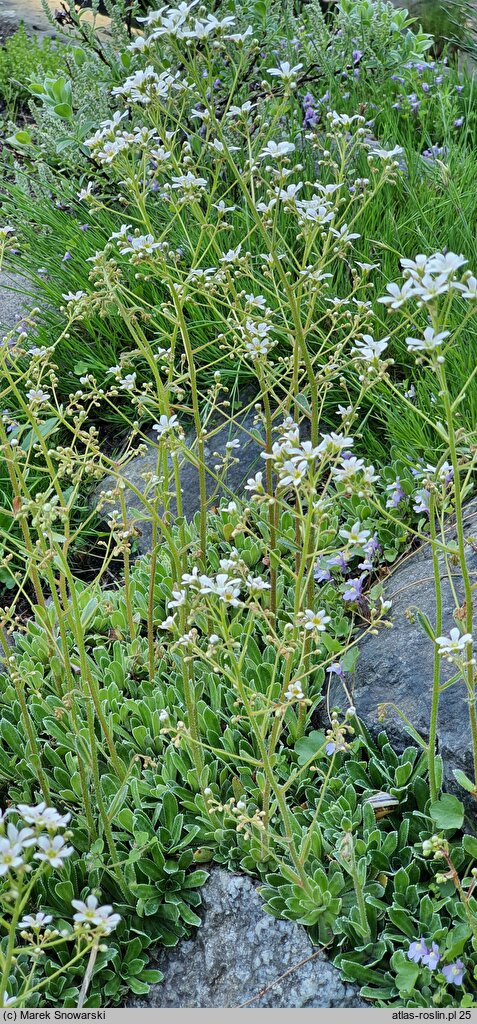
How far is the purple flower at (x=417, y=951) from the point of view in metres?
2.13

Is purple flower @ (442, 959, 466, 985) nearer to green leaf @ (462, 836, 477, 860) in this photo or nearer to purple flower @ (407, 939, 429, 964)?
purple flower @ (407, 939, 429, 964)

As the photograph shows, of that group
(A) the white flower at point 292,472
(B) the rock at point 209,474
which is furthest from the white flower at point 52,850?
(B) the rock at point 209,474

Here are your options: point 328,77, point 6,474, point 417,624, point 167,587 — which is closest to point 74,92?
point 328,77

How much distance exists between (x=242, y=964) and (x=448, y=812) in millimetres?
668

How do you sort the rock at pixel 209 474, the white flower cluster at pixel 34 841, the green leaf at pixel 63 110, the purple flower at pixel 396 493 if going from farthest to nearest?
the green leaf at pixel 63 110 < the rock at pixel 209 474 < the purple flower at pixel 396 493 < the white flower cluster at pixel 34 841

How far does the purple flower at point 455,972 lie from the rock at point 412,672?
18.4 inches

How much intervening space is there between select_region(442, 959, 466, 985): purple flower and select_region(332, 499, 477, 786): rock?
466 mm

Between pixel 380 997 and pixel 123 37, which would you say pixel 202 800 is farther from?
pixel 123 37

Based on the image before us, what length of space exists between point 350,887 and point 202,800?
1.52 ft

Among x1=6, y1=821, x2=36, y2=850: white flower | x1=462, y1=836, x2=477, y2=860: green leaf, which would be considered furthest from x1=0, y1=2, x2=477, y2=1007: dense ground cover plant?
x1=6, y1=821, x2=36, y2=850: white flower

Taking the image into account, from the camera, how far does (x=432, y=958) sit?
2109 mm

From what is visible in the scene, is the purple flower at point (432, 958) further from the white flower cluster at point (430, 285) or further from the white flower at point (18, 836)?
the white flower cluster at point (430, 285)

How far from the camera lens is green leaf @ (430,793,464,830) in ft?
7.27

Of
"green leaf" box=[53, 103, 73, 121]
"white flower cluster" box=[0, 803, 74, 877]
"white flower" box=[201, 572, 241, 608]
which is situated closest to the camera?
"white flower cluster" box=[0, 803, 74, 877]
